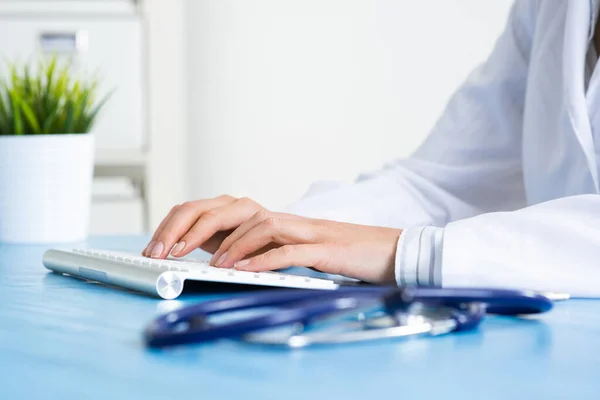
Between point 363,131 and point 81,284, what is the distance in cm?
222

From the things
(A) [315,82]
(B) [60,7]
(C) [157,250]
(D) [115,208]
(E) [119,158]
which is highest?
(B) [60,7]

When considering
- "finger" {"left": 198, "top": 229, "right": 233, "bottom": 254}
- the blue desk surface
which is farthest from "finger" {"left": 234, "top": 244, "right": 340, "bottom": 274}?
"finger" {"left": 198, "top": 229, "right": 233, "bottom": 254}

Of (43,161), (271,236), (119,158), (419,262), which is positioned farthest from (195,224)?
(119,158)

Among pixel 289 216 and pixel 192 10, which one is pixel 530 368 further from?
pixel 192 10

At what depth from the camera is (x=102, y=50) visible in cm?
254

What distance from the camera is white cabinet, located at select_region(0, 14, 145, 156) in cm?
252

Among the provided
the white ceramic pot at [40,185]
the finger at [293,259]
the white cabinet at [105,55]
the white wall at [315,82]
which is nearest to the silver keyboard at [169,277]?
the finger at [293,259]

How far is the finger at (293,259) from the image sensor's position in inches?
26.5

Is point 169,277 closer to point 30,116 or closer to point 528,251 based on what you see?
point 528,251

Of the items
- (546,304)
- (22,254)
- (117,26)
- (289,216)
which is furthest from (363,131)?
(546,304)

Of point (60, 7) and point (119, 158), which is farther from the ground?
point (60, 7)

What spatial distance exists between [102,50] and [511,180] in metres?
1.65

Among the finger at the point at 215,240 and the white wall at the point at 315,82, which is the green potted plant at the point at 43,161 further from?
the white wall at the point at 315,82

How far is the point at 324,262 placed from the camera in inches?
27.4
